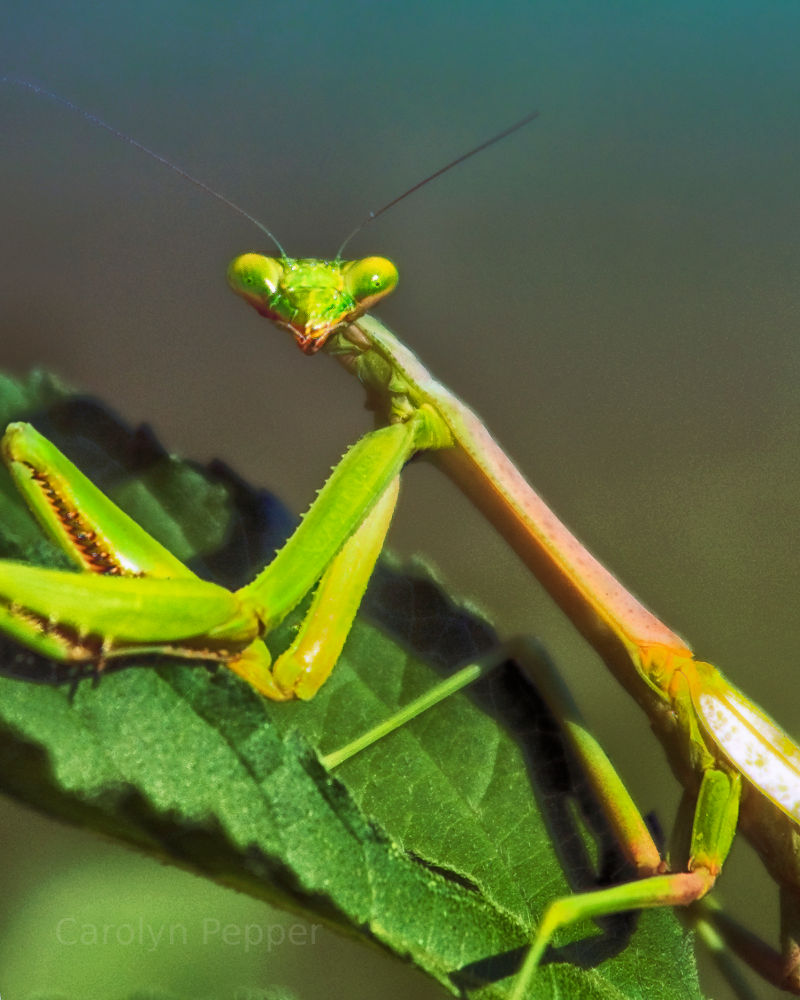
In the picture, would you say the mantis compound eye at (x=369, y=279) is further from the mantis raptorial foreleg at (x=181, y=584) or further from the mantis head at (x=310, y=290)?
the mantis raptorial foreleg at (x=181, y=584)

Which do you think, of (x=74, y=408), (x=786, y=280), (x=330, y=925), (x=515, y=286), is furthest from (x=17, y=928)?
(x=786, y=280)

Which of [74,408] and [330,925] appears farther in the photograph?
[74,408]

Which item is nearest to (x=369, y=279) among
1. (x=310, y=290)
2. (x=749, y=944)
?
(x=310, y=290)

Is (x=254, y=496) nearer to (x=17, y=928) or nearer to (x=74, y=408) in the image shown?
(x=74, y=408)

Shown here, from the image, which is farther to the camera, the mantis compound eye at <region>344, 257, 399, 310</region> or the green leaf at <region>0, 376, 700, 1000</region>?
the mantis compound eye at <region>344, 257, 399, 310</region>

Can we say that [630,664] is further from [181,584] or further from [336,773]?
[181,584]

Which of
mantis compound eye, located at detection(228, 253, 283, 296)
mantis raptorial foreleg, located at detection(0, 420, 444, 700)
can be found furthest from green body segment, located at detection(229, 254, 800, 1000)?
mantis raptorial foreleg, located at detection(0, 420, 444, 700)

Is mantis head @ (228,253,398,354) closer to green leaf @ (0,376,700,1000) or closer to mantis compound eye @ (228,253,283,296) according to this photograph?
mantis compound eye @ (228,253,283,296)
